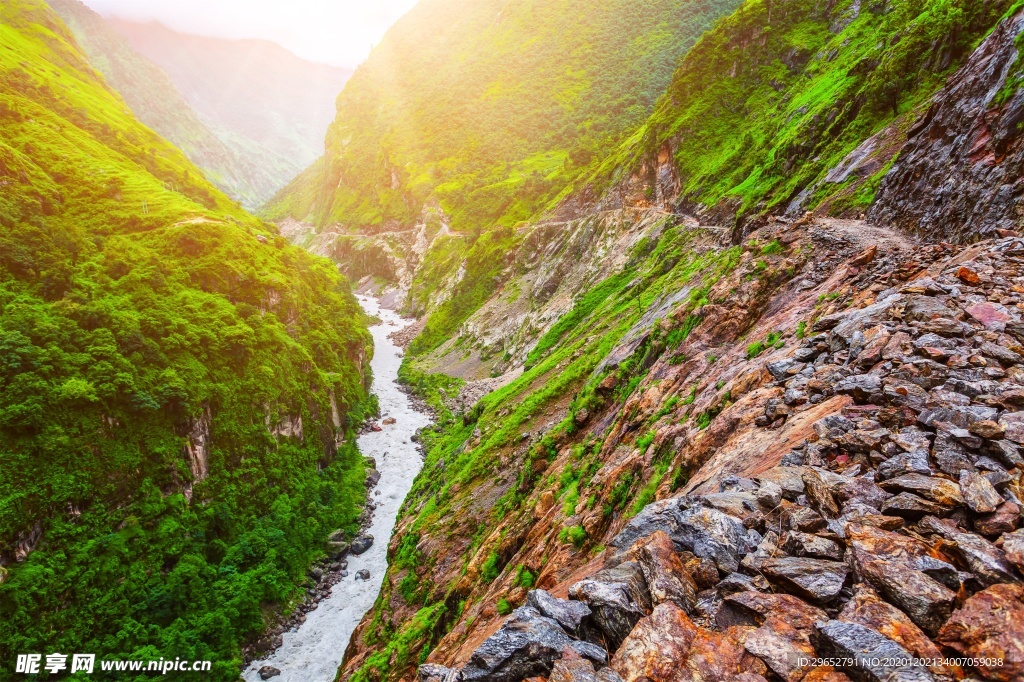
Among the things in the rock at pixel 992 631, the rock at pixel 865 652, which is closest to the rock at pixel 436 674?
the rock at pixel 865 652

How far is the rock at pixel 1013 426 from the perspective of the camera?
31.1 feet

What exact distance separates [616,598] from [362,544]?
48.8m

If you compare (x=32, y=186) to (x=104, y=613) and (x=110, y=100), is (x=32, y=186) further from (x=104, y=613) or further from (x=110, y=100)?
(x=110, y=100)

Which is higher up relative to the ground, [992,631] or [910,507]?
[910,507]

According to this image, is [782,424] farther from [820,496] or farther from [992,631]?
[992,631]

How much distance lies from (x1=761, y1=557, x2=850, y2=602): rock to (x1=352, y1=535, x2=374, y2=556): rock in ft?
165

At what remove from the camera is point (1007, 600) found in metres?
6.63

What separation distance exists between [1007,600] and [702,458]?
1013 cm

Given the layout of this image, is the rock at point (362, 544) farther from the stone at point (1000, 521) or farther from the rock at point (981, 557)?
the stone at point (1000, 521)

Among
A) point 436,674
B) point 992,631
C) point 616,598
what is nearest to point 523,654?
point 616,598

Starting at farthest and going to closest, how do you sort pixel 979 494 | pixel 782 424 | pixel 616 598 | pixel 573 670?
pixel 782 424 → pixel 616 598 → pixel 979 494 → pixel 573 670

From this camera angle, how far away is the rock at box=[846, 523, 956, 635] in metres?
7.04

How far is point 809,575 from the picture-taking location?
8.24 m

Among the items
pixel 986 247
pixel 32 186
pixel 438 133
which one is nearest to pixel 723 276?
pixel 986 247
